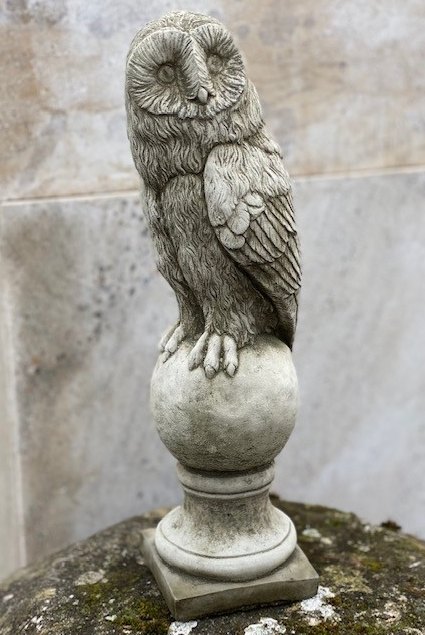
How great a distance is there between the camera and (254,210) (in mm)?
1500

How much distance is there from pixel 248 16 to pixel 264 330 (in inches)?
49.8

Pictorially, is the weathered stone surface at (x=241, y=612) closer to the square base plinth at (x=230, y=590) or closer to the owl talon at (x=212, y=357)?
the square base plinth at (x=230, y=590)

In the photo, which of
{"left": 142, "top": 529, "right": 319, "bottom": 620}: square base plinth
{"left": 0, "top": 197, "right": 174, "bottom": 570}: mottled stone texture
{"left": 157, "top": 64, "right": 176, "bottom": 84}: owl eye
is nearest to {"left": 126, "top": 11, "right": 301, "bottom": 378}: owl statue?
{"left": 157, "top": 64, "right": 176, "bottom": 84}: owl eye

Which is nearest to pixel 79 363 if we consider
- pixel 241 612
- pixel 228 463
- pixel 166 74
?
pixel 228 463

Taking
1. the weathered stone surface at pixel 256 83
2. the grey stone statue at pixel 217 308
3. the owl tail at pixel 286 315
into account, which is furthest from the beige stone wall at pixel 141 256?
the owl tail at pixel 286 315

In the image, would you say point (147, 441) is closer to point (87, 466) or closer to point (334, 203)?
point (87, 466)

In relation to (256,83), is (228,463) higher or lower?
lower

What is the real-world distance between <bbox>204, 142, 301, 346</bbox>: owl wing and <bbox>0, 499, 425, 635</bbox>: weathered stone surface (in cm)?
79

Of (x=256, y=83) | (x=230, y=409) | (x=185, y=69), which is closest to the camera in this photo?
(x=185, y=69)

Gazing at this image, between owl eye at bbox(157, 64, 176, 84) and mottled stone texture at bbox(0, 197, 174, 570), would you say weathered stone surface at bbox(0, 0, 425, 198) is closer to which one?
mottled stone texture at bbox(0, 197, 174, 570)

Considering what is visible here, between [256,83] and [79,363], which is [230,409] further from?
[256,83]

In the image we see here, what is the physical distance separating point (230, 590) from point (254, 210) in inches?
35.3

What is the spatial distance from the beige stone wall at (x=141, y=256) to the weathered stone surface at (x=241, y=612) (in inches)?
17.3

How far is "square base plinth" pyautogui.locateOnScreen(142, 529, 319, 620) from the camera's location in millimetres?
1667
